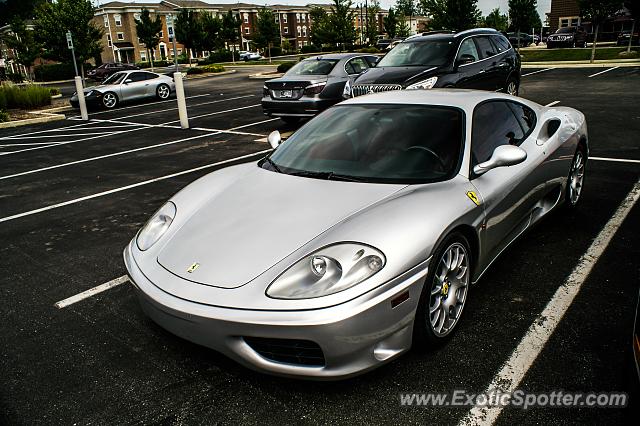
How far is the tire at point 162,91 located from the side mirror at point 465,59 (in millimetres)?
14361

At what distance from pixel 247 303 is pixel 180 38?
2343 inches

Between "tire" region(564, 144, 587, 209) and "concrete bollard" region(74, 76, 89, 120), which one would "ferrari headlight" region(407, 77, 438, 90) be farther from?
"concrete bollard" region(74, 76, 89, 120)

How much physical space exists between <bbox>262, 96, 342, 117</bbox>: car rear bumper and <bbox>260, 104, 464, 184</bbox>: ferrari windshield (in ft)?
23.1

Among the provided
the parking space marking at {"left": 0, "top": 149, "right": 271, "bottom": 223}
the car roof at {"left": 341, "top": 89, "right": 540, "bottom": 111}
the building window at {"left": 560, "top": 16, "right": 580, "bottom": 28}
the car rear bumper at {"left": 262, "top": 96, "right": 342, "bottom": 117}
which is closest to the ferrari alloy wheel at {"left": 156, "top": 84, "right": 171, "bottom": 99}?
the car rear bumper at {"left": 262, "top": 96, "right": 342, "bottom": 117}

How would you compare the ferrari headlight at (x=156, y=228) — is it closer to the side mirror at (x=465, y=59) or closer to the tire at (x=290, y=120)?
the side mirror at (x=465, y=59)

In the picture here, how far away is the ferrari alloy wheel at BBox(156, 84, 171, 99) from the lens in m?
20.9

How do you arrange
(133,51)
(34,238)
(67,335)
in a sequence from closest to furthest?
1. (67,335)
2. (34,238)
3. (133,51)

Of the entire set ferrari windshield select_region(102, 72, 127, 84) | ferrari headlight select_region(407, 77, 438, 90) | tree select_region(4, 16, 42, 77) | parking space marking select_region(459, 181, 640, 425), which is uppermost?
tree select_region(4, 16, 42, 77)

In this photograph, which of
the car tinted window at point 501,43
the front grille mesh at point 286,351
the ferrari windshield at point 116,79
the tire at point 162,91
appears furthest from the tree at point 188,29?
the front grille mesh at point 286,351

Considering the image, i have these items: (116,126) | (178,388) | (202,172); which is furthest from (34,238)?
(116,126)

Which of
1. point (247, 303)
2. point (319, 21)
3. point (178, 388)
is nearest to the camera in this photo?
point (247, 303)

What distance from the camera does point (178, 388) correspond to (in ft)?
Answer: 9.15

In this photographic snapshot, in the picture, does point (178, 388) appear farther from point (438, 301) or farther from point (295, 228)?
point (438, 301)

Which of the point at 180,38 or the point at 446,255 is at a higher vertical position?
the point at 180,38
